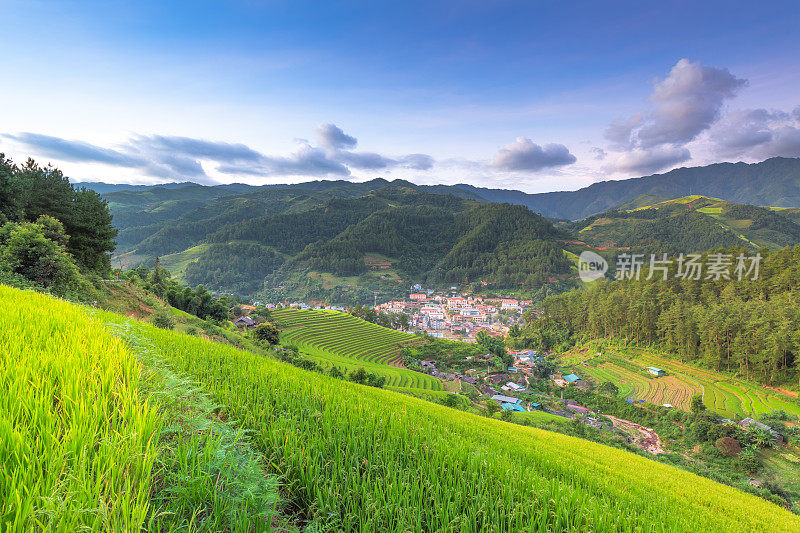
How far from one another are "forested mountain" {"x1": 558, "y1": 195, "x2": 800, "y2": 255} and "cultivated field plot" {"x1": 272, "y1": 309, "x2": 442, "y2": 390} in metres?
132

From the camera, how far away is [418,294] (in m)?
139

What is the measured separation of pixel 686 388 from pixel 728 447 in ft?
64.5

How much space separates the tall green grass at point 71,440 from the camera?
901 millimetres

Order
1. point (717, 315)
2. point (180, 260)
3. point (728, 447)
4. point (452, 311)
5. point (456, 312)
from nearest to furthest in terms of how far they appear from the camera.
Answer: point (728, 447), point (717, 315), point (456, 312), point (452, 311), point (180, 260)

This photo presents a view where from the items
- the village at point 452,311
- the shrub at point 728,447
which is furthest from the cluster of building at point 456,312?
the shrub at point 728,447

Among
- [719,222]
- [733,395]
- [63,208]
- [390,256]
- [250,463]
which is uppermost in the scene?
[719,222]

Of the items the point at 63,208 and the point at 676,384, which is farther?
the point at 676,384

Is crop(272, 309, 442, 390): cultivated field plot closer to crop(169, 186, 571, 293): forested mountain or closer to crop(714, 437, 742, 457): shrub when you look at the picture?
crop(714, 437, 742, 457): shrub

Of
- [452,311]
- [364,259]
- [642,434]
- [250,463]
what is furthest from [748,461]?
[364,259]

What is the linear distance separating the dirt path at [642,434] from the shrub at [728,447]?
4.05m

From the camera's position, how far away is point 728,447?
83.1 feet

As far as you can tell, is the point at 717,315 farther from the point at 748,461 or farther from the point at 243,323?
the point at 243,323

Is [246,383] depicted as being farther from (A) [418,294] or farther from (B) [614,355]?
(A) [418,294]

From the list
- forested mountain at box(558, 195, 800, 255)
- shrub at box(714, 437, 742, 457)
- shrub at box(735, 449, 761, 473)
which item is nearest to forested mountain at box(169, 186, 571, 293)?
forested mountain at box(558, 195, 800, 255)
